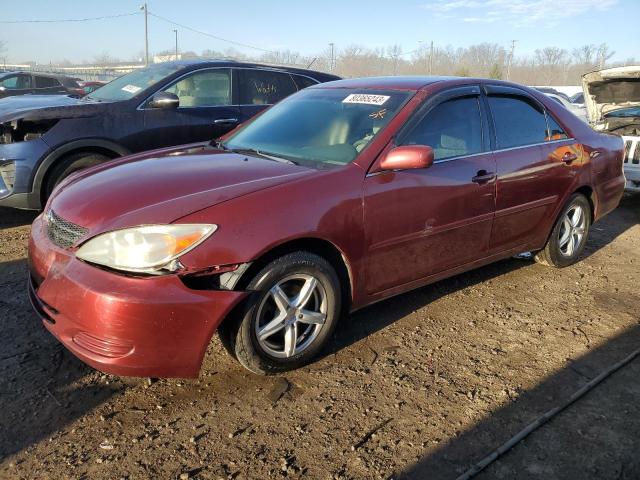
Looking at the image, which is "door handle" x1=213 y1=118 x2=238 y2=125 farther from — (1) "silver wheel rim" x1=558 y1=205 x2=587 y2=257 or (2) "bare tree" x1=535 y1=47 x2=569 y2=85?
(2) "bare tree" x1=535 y1=47 x2=569 y2=85

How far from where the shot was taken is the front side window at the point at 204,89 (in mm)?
5734

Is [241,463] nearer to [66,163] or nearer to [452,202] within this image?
[452,202]

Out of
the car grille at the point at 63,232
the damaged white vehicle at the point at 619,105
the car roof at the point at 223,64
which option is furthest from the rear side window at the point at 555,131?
the car grille at the point at 63,232

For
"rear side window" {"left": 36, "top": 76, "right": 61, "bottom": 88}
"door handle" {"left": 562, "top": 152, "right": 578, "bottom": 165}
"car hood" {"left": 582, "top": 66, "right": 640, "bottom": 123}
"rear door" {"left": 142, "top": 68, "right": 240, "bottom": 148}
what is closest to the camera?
"door handle" {"left": 562, "top": 152, "right": 578, "bottom": 165}

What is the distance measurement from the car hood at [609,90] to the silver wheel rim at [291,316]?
7086 millimetres

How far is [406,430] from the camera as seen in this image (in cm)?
247

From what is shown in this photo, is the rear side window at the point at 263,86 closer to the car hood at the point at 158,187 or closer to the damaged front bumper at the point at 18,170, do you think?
the damaged front bumper at the point at 18,170

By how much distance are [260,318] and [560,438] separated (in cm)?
154

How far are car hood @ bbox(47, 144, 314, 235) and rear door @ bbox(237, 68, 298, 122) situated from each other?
9.41 ft

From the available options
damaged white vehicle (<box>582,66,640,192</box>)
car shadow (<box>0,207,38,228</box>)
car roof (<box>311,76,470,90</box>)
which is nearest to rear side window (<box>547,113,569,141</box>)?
car roof (<box>311,76,470,90</box>)

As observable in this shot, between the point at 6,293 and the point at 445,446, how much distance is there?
3068 mm

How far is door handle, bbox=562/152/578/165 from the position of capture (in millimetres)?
4305

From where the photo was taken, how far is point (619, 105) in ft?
28.4

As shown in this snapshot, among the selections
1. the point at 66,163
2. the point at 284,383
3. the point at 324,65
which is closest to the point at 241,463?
the point at 284,383
